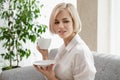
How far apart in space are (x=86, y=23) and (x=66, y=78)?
121cm

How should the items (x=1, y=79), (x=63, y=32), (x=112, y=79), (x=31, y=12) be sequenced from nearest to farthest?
(x=63, y=32), (x=112, y=79), (x=1, y=79), (x=31, y=12)

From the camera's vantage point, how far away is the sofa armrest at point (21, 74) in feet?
6.75

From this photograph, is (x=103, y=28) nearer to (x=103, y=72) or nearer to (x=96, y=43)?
(x=96, y=43)

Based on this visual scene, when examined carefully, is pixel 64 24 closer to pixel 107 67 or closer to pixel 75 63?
pixel 75 63

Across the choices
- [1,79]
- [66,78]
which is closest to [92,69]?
[66,78]

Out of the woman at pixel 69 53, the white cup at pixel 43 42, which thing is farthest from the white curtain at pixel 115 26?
the white cup at pixel 43 42

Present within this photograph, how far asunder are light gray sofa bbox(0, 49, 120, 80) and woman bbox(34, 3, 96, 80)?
1.28ft

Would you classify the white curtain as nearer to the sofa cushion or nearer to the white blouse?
the sofa cushion

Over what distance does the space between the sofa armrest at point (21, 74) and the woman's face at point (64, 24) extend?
2.70 ft

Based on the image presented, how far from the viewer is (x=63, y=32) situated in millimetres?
1451

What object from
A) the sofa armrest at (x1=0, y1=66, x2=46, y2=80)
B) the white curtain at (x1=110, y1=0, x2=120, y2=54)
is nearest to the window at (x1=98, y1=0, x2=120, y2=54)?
the white curtain at (x1=110, y1=0, x2=120, y2=54)

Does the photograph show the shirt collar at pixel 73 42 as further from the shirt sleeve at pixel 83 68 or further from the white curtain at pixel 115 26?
the white curtain at pixel 115 26

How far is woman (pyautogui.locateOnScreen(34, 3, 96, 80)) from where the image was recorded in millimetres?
1350

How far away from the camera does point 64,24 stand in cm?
145
